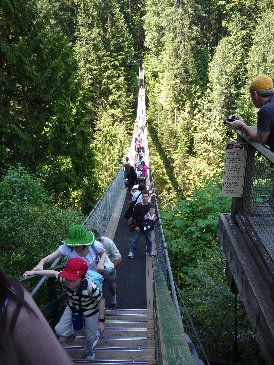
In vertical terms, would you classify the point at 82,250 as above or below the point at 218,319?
above

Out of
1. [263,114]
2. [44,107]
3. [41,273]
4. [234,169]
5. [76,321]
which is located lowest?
[76,321]

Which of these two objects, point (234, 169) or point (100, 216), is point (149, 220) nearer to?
point (100, 216)

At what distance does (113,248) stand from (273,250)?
233cm

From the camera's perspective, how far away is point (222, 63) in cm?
3091

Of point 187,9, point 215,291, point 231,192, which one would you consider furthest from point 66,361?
point 187,9

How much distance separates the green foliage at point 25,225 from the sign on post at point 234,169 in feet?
16.4

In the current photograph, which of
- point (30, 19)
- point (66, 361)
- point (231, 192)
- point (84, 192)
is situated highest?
point (30, 19)

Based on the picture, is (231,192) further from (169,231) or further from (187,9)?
(187,9)

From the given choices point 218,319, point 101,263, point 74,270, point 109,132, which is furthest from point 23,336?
point 109,132

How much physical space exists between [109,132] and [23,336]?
104 feet

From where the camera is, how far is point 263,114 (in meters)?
3.08

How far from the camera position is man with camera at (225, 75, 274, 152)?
3084 millimetres

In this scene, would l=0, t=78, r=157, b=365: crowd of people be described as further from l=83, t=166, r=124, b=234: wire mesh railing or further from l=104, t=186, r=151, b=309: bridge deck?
l=83, t=166, r=124, b=234: wire mesh railing

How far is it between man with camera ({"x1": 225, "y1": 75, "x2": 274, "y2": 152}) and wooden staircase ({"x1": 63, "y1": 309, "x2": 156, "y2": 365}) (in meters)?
2.35
